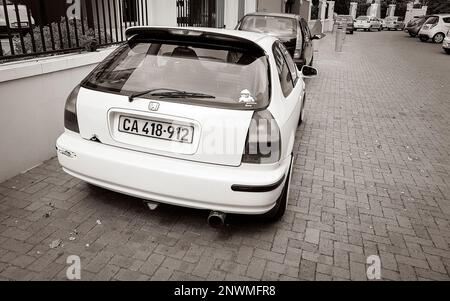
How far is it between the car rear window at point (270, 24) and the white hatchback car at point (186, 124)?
22.4 ft

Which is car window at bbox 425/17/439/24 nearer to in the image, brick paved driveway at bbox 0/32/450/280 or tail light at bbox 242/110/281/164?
brick paved driveway at bbox 0/32/450/280

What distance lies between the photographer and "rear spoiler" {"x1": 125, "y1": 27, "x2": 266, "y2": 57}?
3090 millimetres

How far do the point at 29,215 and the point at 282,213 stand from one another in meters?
2.26

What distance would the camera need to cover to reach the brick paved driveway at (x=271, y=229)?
9.49ft

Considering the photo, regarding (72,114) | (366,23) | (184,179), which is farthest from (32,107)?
(366,23)

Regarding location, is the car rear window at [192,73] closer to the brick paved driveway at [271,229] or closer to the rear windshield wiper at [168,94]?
the rear windshield wiper at [168,94]

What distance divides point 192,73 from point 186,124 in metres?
0.53

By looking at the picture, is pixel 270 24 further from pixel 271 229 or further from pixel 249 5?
pixel 271 229

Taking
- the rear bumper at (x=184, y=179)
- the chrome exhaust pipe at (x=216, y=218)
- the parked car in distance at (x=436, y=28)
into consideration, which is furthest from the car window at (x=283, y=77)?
the parked car in distance at (x=436, y=28)

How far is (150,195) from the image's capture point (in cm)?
299

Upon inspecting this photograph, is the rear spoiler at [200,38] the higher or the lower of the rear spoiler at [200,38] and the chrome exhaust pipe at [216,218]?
the higher
